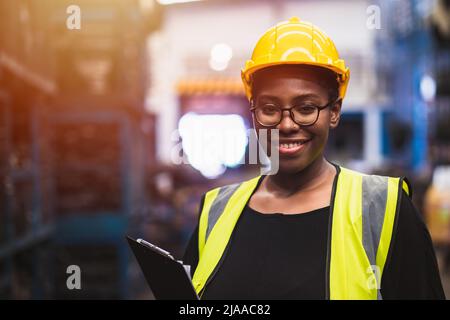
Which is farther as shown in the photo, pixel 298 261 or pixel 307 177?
pixel 307 177

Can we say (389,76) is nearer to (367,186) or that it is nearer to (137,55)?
(137,55)

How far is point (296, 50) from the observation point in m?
1.99

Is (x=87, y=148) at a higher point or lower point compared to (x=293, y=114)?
lower

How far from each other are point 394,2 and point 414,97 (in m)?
3.55

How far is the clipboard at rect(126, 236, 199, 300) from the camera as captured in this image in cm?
180

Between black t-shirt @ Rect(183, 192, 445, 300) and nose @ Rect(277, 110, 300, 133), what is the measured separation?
272 mm

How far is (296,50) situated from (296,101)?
163 millimetres

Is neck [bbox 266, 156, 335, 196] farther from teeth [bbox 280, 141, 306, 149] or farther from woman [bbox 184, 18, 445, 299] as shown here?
teeth [bbox 280, 141, 306, 149]

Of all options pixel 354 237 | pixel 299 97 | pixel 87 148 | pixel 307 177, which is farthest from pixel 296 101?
pixel 87 148

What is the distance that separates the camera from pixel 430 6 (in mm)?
17266

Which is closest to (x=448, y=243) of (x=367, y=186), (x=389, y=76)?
(x=367, y=186)

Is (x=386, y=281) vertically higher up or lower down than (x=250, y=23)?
lower down

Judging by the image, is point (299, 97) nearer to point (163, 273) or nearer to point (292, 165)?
point (292, 165)

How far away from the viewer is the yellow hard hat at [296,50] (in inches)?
77.5
